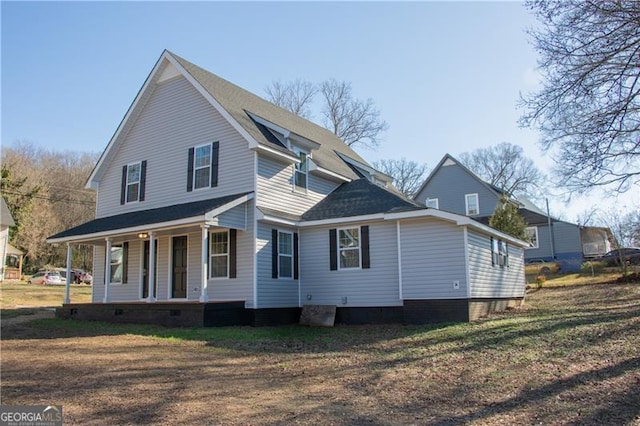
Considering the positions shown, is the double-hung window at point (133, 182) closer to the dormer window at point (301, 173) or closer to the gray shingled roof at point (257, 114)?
the gray shingled roof at point (257, 114)

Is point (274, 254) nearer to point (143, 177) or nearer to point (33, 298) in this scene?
point (143, 177)

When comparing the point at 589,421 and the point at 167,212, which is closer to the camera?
the point at 589,421

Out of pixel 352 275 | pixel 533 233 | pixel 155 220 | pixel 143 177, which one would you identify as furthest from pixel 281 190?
pixel 533 233

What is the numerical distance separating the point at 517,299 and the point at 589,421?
1438 cm

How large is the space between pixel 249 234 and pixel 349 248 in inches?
126

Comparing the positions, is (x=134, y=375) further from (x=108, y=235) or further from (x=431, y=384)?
(x=108, y=235)

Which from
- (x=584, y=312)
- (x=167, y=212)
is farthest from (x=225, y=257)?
(x=584, y=312)

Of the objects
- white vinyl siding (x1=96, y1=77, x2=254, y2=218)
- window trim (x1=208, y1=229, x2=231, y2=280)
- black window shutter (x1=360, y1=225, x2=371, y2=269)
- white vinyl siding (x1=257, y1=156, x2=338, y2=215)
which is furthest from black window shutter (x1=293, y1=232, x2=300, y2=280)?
white vinyl siding (x1=96, y1=77, x2=254, y2=218)

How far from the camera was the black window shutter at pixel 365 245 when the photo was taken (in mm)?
15344

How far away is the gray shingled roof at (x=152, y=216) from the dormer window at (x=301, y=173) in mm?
2578

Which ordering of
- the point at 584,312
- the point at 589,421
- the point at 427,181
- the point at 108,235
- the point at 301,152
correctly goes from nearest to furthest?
the point at 589,421, the point at 584,312, the point at 108,235, the point at 301,152, the point at 427,181

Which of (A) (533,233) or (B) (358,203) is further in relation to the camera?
(A) (533,233)

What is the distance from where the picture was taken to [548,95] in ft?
39.5

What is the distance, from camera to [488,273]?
16.0 m
